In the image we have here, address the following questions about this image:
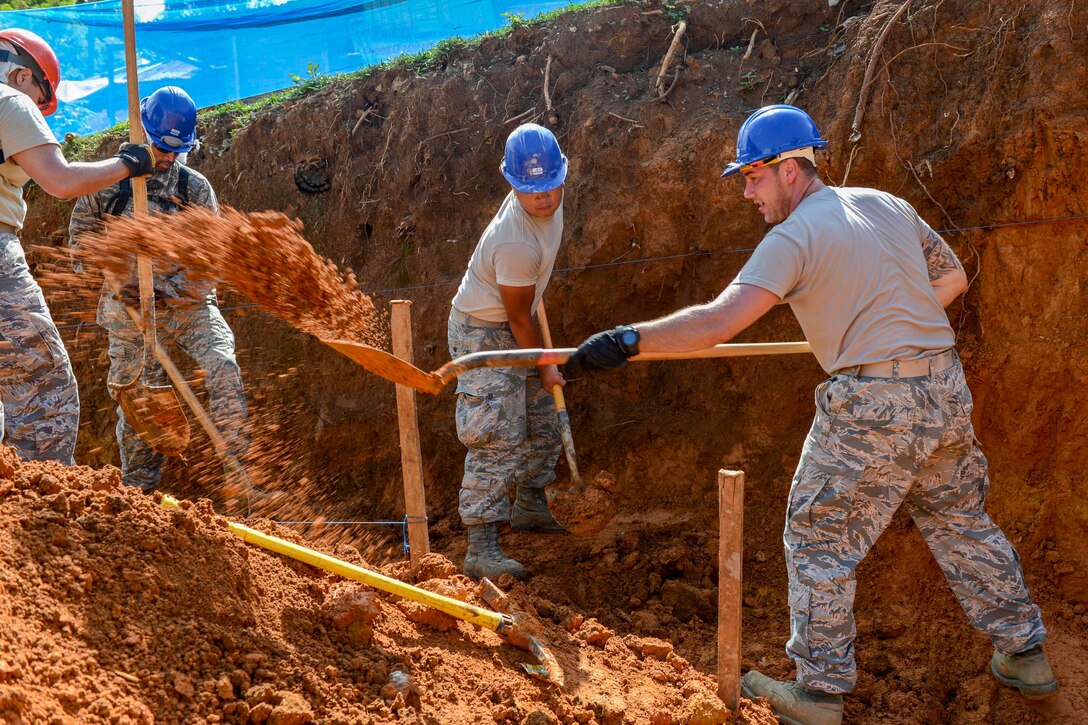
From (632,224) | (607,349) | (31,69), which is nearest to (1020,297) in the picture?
(632,224)

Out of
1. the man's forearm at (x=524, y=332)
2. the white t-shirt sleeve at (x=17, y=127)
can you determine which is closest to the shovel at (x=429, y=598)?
the man's forearm at (x=524, y=332)

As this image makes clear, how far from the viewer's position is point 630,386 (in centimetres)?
561

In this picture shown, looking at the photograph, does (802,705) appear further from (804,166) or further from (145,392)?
(145,392)

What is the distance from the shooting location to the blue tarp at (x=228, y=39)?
741 cm

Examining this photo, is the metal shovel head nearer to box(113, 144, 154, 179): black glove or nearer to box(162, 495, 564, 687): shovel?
box(113, 144, 154, 179): black glove

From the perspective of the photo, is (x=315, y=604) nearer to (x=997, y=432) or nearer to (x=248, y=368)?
(x=997, y=432)

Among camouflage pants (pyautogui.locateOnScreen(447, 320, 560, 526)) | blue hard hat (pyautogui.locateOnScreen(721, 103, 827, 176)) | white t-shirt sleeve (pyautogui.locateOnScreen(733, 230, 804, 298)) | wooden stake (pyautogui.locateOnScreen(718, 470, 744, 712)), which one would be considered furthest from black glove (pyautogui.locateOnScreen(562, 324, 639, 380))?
camouflage pants (pyautogui.locateOnScreen(447, 320, 560, 526))

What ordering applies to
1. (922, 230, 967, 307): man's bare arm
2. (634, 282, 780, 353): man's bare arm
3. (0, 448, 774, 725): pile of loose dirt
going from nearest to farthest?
(0, 448, 774, 725): pile of loose dirt, (634, 282, 780, 353): man's bare arm, (922, 230, 967, 307): man's bare arm

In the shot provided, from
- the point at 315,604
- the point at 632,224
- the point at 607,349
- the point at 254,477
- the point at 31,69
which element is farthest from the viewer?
the point at 632,224

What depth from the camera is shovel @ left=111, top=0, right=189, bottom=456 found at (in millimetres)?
4371

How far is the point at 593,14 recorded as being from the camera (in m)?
6.16

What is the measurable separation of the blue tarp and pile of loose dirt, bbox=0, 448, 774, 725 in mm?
5221

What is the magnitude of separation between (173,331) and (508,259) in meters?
2.06

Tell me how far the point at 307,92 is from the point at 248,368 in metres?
2.31
